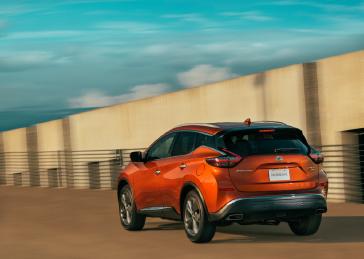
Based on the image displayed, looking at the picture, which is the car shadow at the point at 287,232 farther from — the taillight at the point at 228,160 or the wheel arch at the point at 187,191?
the taillight at the point at 228,160

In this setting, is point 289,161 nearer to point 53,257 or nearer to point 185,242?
point 185,242

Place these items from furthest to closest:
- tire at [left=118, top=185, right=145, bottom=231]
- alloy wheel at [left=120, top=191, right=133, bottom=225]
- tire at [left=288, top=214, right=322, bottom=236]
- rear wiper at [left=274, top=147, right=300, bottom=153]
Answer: alloy wheel at [left=120, top=191, right=133, bottom=225] → tire at [left=118, top=185, right=145, bottom=231] → tire at [left=288, top=214, right=322, bottom=236] → rear wiper at [left=274, top=147, right=300, bottom=153]

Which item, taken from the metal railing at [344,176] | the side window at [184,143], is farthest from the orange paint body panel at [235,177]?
the metal railing at [344,176]

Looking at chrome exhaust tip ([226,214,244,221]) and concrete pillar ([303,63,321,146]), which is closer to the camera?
chrome exhaust tip ([226,214,244,221])

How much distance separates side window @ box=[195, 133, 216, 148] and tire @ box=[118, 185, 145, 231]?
7.02 feet

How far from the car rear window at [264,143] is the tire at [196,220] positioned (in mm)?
851

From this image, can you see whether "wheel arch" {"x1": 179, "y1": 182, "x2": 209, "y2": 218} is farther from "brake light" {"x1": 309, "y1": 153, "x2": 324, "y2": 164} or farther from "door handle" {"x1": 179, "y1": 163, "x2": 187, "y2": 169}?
"brake light" {"x1": 309, "y1": 153, "x2": 324, "y2": 164}

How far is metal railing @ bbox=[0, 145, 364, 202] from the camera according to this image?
21312 millimetres

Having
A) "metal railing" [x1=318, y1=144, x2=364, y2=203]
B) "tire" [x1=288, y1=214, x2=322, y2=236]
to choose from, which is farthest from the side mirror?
"metal railing" [x1=318, y1=144, x2=364, y2=203]

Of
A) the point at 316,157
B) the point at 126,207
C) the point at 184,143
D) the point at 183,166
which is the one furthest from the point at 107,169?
the point at 316,157

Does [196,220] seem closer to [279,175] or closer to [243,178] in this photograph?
[243,178]

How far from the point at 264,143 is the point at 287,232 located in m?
2.07

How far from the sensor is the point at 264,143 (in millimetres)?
10898

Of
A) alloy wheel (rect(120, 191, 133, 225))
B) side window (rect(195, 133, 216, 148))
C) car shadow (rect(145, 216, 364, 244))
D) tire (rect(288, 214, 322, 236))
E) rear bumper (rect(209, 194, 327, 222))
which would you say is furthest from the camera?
alloy wheel (rect(120, 191, 133, 225))
